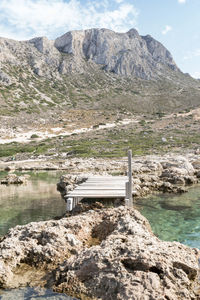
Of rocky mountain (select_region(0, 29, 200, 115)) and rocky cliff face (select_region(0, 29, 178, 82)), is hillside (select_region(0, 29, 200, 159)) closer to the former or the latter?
rocky mountain (select_region(0, 29, 200, 115))

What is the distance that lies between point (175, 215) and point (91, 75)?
121m

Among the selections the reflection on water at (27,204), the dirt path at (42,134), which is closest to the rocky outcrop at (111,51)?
the dirt path at (42,134)

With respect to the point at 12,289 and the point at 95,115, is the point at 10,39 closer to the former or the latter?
the point at 95,115

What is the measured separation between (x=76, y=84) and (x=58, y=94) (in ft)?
54.1

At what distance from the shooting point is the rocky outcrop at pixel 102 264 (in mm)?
4793

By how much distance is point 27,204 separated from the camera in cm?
1527

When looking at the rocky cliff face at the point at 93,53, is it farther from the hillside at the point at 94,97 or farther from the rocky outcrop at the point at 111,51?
the hillside at the point at 94,97

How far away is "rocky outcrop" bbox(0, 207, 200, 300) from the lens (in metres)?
4.79

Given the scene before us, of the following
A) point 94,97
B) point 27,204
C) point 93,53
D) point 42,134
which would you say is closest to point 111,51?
point 93,53

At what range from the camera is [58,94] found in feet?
341

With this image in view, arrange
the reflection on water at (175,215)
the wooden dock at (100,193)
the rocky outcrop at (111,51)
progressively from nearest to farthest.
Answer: the reflection on water at (175,215), the wooden dock at (100,193), the rocky outcrop at (111,51)

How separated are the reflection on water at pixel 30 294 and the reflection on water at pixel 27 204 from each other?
528cm

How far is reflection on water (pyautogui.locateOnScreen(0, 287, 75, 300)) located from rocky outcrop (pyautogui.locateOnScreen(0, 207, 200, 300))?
0.15m

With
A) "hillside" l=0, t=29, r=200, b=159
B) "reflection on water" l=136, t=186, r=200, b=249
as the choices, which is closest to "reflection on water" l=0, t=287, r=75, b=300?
"reflection on water" l=136, t=186, r=200, b=249
